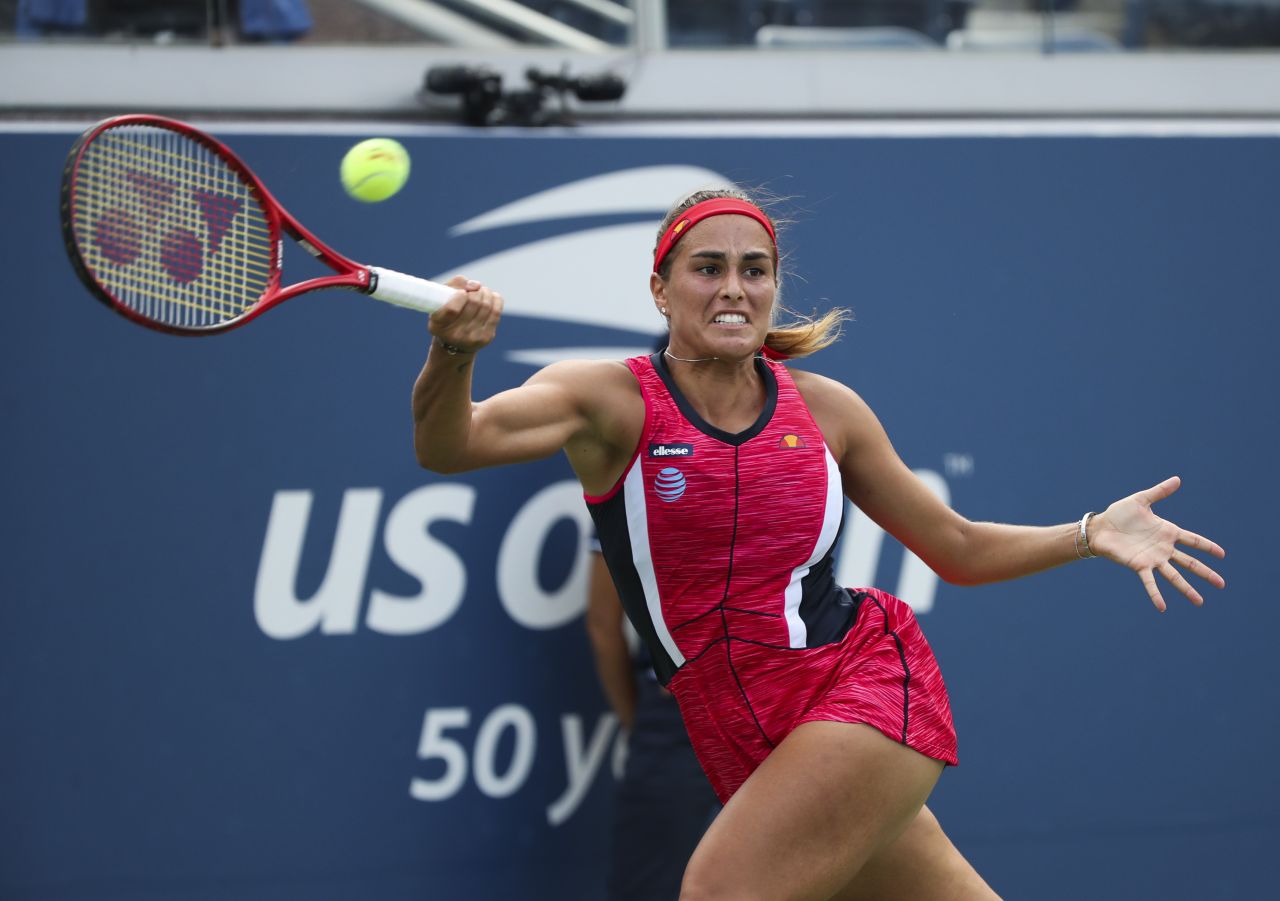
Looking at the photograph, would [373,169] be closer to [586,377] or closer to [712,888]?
[586,377]

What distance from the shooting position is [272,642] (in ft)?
14.4

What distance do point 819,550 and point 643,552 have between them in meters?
0.34

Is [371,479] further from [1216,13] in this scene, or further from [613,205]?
[1216,13]

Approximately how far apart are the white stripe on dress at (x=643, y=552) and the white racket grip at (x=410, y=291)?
530mm

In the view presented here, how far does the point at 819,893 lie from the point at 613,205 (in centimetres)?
248

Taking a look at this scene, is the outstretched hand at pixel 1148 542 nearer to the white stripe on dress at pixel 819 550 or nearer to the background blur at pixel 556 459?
the white stripe on dress at pixel 819 550

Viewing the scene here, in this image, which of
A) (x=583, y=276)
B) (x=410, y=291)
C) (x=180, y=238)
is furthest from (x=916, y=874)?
(x=583, y=276)

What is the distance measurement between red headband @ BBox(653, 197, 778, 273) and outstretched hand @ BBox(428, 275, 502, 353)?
585mm

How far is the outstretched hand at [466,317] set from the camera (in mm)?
2488

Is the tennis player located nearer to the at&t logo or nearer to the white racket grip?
the at&t logo

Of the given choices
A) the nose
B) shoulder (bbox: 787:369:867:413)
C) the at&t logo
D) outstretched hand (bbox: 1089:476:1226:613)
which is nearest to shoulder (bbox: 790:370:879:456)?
shoulder (bbox: 787:369:867:413)

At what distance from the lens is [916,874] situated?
2955mm

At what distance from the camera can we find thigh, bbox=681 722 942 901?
104 inches

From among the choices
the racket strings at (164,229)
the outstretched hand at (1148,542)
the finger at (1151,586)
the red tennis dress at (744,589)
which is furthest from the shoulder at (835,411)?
the racket strings at (164,229)
